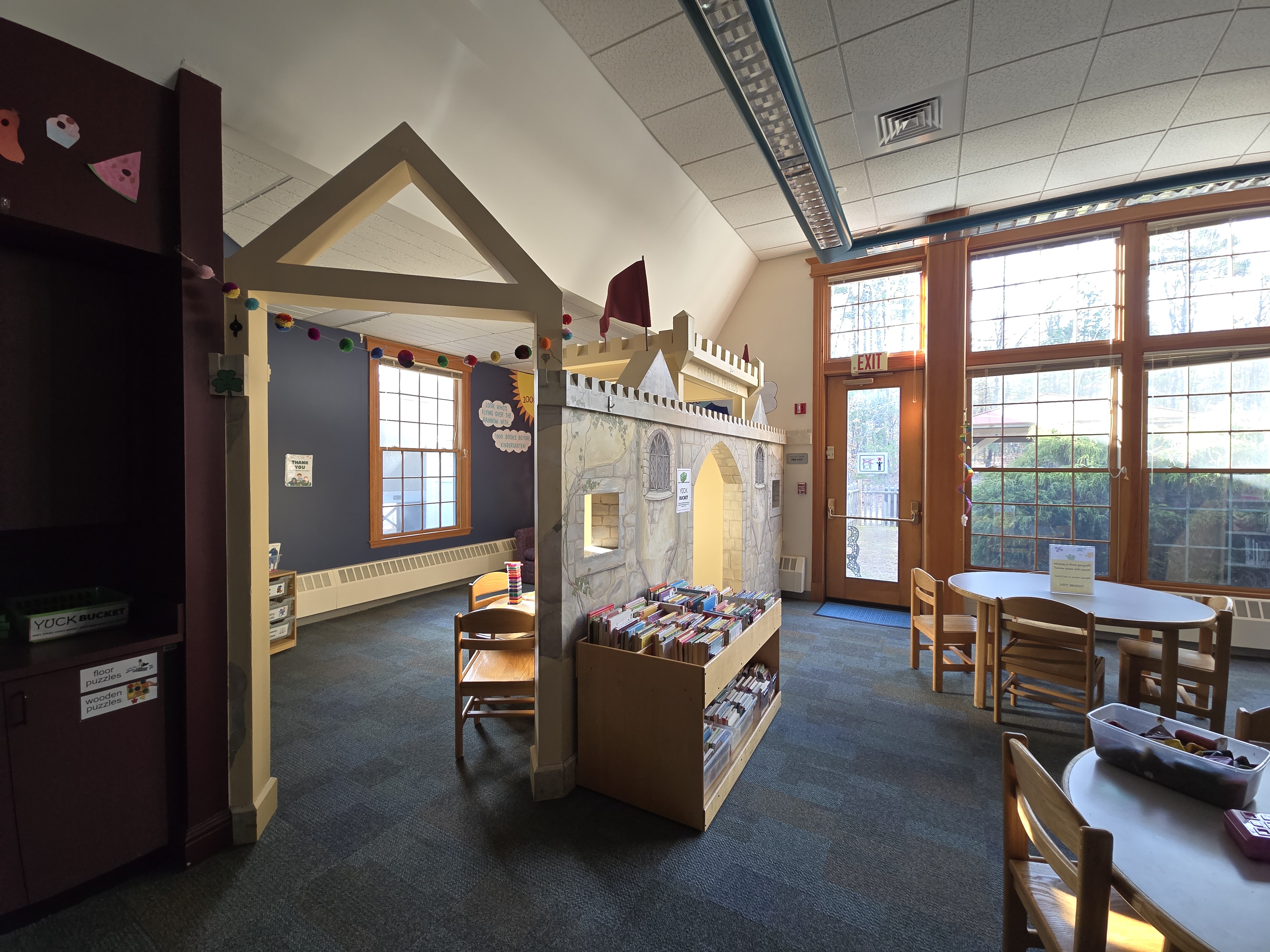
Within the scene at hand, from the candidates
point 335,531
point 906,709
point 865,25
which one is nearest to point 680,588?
point 906,709

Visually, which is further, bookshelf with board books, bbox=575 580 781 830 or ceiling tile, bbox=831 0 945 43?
ceiling tile, bbox=831 0 945 43

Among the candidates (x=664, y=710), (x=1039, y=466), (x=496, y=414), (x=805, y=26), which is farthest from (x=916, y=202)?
(x=496, y=414)

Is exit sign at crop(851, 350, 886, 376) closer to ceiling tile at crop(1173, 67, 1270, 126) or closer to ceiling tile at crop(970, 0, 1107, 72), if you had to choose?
ceiling tile at crop(1173, 67, 1270, 126)

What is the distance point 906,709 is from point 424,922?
9.99 ft

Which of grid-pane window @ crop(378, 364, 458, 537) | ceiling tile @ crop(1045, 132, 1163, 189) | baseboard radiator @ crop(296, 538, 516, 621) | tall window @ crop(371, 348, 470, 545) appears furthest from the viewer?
grid-pane window @ crop(378, 364, 458, 537)

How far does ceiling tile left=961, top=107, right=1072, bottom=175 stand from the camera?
3.62 m

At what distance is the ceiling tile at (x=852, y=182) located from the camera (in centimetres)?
425

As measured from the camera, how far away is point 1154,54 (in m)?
2.98

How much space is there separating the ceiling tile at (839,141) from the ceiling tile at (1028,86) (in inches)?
28.6

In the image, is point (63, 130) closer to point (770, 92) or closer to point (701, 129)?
point (770, 92)

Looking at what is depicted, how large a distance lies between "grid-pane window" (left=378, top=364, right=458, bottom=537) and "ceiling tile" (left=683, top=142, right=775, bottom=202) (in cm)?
395

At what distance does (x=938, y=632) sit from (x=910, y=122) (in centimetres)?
367

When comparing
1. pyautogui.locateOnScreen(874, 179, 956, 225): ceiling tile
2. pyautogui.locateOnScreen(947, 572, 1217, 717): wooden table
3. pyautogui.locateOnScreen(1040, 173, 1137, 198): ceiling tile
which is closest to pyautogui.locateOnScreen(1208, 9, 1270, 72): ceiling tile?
pyautogui.locateOnScreen(1040, 173, 1137, 198): ceiling tile

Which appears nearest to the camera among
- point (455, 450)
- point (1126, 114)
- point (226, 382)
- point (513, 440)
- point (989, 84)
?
point (226, 382)
